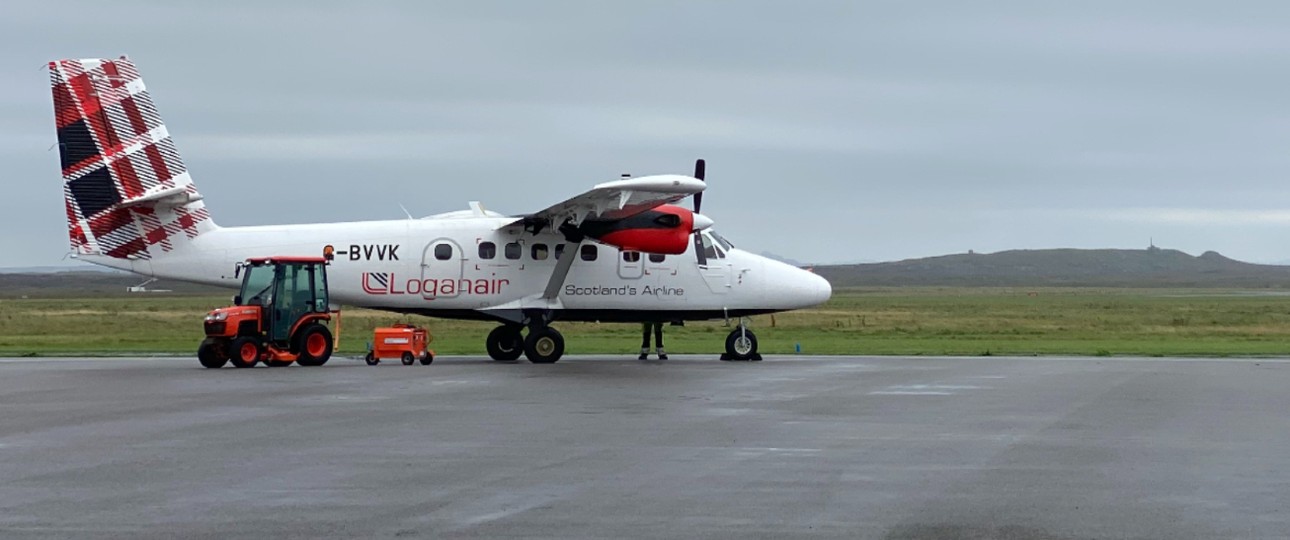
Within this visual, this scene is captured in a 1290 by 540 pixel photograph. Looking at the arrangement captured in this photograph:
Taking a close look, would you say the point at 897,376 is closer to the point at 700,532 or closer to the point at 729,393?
the point at 729,393

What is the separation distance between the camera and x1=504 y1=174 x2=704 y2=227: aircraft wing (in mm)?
26125

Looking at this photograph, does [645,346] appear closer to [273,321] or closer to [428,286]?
[428,286]

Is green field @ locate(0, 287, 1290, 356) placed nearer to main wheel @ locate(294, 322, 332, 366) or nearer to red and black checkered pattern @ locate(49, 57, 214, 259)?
red and black checkered pattern @ locate(49, 57, 214, 259)

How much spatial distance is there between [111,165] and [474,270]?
7.30m

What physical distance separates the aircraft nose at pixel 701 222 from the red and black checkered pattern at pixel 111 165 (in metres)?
9.84

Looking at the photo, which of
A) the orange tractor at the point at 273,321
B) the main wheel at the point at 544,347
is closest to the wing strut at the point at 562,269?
the main wheel at the point at 544,347

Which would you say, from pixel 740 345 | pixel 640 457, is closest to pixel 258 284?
pixel 740 345

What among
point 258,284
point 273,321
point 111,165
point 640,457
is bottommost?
point 640,457

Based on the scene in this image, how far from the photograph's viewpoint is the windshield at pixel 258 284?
28094 millimetres

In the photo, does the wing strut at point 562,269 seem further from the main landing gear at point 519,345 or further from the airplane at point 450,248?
the main landing gear at point 519,345

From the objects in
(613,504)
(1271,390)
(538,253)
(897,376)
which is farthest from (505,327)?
(613,504)

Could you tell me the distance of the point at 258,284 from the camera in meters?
28.2

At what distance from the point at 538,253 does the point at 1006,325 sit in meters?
36.2

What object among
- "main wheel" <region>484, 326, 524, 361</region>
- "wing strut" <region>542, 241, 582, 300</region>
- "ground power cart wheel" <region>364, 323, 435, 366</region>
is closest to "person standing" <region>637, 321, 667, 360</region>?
"wing strut" <region>542, 241, 582, 300</region>
